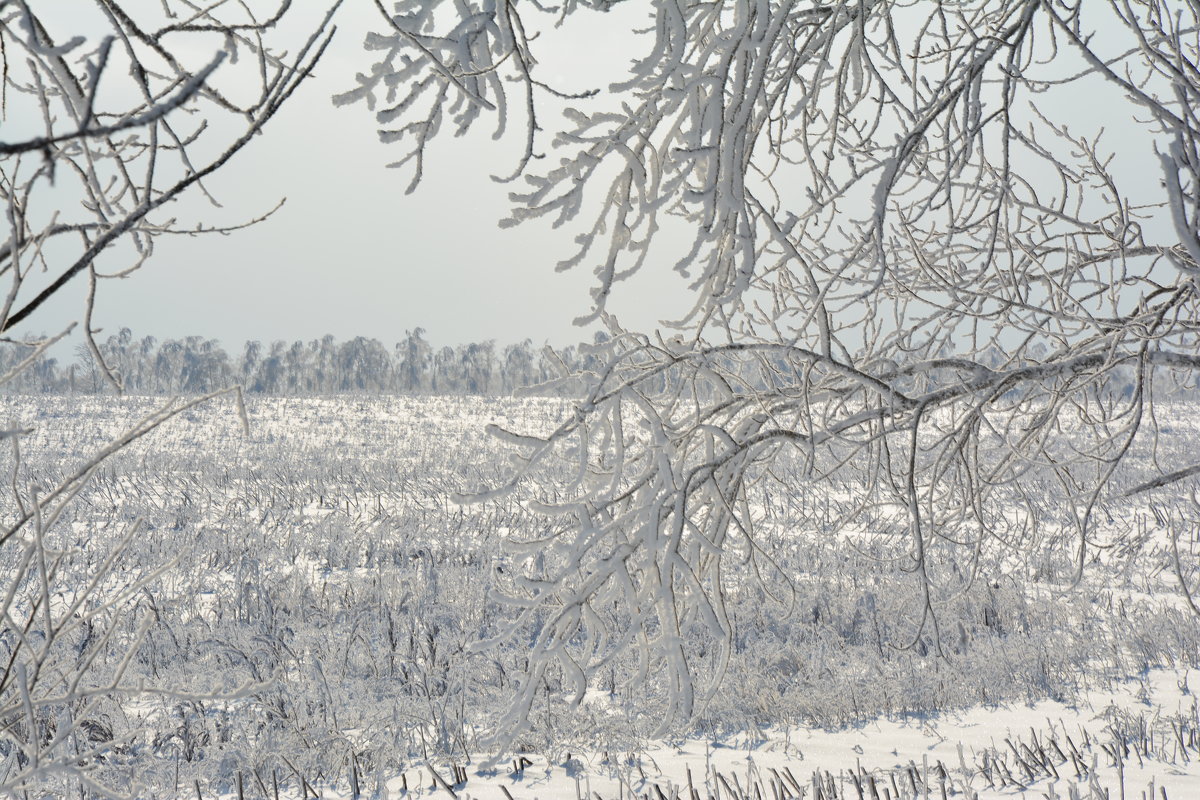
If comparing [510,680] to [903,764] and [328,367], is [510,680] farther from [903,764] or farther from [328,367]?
[328,367]

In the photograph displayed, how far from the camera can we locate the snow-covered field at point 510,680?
13.4 ft

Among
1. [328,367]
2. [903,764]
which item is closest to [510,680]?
[903,764]

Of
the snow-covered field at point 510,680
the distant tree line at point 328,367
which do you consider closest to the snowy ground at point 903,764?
the snow-covered field at point 510,680

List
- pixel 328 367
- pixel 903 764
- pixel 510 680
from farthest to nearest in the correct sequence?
pixel 328 367 → pixel 510 680 → pixel 903 764

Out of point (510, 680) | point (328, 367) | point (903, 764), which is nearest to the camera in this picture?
point (903, 764)

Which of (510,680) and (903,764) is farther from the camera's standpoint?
(510,680)

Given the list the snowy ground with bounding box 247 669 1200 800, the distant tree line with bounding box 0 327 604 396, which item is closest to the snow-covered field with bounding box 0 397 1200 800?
the snowy ground with bounding box 247 669 1200 800

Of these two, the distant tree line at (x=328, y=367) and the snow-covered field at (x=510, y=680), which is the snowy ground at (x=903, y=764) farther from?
the distant tree line at (x=328, y=367)

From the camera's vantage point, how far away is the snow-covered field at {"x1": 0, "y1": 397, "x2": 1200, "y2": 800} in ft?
13.4

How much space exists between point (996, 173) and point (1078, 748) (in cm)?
305

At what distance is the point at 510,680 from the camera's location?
5.95m

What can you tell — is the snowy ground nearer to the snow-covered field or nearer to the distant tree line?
the snow-covered field

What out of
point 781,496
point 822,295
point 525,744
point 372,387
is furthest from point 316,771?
point 372,387

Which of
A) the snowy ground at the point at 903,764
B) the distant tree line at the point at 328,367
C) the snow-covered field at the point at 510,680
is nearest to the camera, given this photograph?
the snowy ground at the point at 903,764
